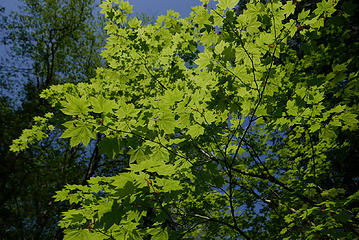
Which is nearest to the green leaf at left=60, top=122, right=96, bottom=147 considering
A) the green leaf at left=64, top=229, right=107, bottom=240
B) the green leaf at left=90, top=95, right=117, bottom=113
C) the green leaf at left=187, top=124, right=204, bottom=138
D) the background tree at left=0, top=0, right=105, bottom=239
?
the green leaf at left=90, top=95, right=117, bottom=113

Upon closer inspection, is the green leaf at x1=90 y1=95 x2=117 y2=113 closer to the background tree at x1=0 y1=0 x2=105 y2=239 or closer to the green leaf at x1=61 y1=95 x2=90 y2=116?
the green leaf at x1=61 y1=95 x2=90 y2=116

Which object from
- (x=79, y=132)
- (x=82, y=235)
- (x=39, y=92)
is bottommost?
(x=82, y=235)

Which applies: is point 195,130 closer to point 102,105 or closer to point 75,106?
point 102,105

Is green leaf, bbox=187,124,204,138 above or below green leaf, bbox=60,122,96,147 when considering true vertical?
above

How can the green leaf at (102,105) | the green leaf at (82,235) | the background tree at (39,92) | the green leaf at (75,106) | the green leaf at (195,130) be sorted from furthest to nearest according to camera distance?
the background tree at (39,92) < the green leaf at (195,130) < the green leaf at (82,235) < the green leaf at (102,105) < the green leaf at (75,106)

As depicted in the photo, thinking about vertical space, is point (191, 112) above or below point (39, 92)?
below

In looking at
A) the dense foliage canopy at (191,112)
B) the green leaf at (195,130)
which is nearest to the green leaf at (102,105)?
the dense foliage canopy at (191,112)

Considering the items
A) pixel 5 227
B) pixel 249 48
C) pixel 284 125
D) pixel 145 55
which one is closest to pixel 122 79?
pixel 145 55

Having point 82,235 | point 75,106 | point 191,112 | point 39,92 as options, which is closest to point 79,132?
point 75,106

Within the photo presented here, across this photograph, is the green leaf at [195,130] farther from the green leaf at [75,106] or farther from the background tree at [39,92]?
the background tree at [39,92]

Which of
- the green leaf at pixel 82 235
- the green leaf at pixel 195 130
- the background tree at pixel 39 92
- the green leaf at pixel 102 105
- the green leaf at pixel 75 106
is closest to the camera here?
the green leaf at pixel 75 106

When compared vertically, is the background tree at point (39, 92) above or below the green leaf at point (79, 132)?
above

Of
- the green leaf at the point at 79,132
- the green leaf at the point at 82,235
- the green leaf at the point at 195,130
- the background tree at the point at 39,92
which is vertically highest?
the background tree at the point at 39,92

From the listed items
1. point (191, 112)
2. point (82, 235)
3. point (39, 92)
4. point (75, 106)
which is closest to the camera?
point (75, 106)
